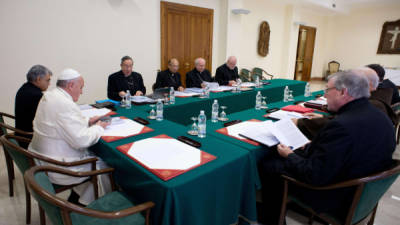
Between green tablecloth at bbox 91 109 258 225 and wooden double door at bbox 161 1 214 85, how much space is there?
12.3ft

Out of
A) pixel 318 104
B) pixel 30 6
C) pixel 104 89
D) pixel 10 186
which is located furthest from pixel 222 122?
pixel 30 6

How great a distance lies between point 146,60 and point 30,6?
1.98 m

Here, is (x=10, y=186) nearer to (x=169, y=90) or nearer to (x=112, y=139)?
(x=112, y=139)

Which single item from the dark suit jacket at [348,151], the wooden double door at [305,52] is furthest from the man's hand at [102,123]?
the wooden double door at [305,52]

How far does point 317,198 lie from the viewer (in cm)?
144

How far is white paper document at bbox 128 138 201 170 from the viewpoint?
131 centimetres

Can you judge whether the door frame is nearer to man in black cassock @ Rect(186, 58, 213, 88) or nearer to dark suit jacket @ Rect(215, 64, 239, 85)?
man in black cassock @ Rect(186, 58, 213, 88)

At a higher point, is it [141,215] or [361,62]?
[361,62]

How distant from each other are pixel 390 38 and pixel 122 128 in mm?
10712

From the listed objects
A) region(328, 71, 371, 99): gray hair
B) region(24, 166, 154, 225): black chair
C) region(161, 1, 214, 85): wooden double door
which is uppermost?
region(161, 1, 214, 85): wooden double door

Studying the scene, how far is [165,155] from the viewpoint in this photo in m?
1.42

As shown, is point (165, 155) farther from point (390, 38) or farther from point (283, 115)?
point (390, 38)

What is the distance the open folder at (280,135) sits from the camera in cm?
170

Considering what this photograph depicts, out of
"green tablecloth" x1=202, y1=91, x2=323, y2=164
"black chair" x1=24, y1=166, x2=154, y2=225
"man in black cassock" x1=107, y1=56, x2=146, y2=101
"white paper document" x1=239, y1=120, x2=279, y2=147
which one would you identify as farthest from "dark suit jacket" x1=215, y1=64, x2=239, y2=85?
"black chair" x1=24, y1=166, x2=154, y2=225
